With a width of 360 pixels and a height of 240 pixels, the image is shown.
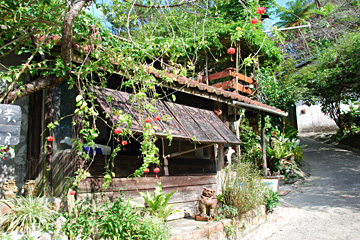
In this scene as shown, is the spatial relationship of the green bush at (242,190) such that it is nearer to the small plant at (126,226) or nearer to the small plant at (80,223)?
the small plant at (126,226)

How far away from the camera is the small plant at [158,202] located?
16.5 feet

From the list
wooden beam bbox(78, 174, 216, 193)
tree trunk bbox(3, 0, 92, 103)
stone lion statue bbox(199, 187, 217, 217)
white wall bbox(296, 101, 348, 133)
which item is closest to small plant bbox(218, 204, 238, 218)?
stone lion statue bbox(199, 187, 217, 217)

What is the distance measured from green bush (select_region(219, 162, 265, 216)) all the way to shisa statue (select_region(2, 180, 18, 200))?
380cm

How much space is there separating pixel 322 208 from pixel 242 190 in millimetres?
2862

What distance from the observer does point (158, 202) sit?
509cm

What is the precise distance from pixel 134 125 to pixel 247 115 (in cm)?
752

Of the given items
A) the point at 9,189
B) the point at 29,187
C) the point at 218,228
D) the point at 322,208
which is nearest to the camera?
the point at 9,189

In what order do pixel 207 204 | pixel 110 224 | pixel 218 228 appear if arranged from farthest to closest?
pixel 207 204 → pixel 218 228 → pixel 110 224

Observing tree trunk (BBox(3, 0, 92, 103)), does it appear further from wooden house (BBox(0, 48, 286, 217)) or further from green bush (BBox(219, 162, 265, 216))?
green bush (BBox(219, 162, 265, 216))

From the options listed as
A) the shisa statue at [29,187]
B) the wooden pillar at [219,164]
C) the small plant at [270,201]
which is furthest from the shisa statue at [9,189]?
the small plant at [270,201]

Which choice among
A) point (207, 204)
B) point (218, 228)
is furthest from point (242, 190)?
point (218, 228)

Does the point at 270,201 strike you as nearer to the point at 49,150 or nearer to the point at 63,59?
the point at 49,150

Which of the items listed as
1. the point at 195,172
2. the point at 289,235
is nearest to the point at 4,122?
the point at 195,172

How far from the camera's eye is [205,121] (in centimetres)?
653
